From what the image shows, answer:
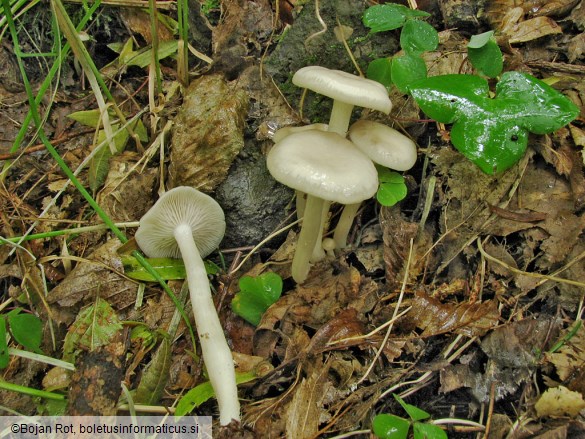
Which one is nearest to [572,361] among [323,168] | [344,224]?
[344,224]

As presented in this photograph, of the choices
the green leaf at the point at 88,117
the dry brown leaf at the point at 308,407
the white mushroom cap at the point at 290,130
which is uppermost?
the white mushroom cap at the point at 290,130

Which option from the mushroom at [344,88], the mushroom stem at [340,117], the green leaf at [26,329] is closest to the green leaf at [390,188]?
the mushroom stem at [340,117]

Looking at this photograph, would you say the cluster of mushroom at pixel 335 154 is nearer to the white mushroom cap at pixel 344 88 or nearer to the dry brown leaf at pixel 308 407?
the white mushroom cap at pixel 344 88

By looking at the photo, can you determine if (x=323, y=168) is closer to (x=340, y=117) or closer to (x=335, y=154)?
(x=335, y=154)

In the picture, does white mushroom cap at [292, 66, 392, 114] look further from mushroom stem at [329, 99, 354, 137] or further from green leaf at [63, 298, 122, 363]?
green leaf at [63, 298, 122, 363]

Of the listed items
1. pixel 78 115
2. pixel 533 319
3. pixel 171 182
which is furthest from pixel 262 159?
pixel 533 319
